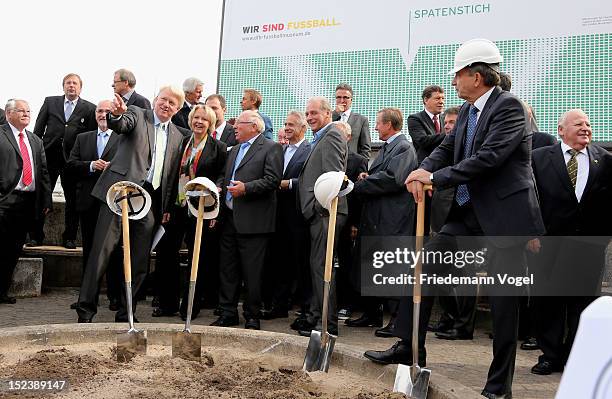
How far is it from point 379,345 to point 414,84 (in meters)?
5.68

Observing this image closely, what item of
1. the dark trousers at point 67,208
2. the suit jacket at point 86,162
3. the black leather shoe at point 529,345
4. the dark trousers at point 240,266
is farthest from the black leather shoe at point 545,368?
the dark trousers at point 67,208

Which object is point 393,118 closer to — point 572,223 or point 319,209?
point 319,209

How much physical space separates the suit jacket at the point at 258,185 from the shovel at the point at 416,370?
8.30 ft

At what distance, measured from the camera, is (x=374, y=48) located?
430 inches

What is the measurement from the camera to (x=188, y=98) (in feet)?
27.7

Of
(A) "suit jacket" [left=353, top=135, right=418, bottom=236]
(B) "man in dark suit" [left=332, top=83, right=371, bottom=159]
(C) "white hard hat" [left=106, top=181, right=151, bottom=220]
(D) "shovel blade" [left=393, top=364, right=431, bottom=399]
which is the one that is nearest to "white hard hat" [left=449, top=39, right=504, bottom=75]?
(D) "shovel blade" [left=393, top=364, right=431, bottom=399]

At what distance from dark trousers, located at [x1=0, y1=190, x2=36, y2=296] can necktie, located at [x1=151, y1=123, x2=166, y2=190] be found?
2303mm

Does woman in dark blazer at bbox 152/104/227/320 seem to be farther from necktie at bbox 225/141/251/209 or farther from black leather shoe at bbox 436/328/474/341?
black leather shoe at bbox 436/328/474/341

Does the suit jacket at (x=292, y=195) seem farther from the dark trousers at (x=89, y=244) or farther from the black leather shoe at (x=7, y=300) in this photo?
the black leather shoe at (x=7, y=300)

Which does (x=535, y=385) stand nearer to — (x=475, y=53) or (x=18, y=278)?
(x=475, y=53)

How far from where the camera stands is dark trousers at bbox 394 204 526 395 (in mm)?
3945

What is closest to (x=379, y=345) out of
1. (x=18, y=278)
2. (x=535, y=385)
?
(x=535, y=385)

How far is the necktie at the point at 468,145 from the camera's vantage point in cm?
434

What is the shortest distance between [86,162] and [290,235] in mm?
2489
